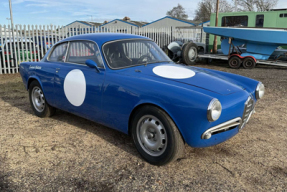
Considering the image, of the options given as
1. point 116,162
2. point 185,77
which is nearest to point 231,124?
point 185,77

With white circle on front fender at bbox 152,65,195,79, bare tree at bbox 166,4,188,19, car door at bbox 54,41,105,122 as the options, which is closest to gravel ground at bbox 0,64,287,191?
car door at bbox 54,41,105,122

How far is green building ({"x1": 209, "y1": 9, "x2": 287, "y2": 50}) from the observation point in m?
12.6

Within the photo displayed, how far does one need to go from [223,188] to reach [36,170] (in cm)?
221

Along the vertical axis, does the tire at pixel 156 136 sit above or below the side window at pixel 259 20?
below

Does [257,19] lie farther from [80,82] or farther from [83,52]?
[80,82]

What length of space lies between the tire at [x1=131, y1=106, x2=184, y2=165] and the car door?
2.54 feet

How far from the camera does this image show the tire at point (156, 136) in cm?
287

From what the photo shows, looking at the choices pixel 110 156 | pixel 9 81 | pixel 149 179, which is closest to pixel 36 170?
pixel 110 156

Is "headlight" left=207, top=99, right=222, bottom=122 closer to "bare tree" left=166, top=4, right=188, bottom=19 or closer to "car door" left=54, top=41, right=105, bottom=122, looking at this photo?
"car door" left=54, top=41, right=105, bottom=122

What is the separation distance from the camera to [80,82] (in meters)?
3.89

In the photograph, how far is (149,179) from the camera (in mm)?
2879

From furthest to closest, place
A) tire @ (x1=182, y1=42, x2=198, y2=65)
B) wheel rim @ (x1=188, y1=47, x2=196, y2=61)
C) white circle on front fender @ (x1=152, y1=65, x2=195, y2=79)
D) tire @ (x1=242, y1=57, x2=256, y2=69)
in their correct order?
wheel rim @ (x1=188, y1=47, x2=196, y2=61), tire @ (x1=182, y1=42, x2=198, y2=65), tire @ (x1=242, y1=57, x2=256, y2=69), white circle on front fender @ (x1=152, y1=65, x2=195, y2=79)

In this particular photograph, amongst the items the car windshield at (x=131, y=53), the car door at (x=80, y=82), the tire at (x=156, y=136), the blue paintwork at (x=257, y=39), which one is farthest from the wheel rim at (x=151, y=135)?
the blue paintwork at (x=257, y=39)

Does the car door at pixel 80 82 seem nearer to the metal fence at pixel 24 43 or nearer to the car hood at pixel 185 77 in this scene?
the car hood at pixel 185 77
